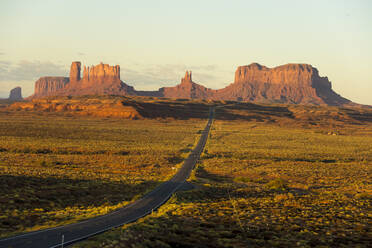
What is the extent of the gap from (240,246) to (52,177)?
30.0 metres

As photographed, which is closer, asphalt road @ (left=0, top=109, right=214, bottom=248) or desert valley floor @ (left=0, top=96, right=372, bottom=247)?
asphalt road @ (left=0, top=109, right=214, bottom=248)

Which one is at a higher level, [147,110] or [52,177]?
[147,110]

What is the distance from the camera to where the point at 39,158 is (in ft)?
194

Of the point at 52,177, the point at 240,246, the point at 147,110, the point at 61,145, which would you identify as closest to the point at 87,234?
the point at 240,246

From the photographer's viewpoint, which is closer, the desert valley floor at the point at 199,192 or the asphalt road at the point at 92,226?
the asphalt road at the point at 92,226

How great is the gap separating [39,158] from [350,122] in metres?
176

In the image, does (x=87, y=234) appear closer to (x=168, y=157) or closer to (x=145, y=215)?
(x=145, y=215)

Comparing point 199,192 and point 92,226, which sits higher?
point 92,226

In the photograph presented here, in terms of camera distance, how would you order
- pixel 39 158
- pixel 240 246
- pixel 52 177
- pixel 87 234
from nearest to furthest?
1. pixel 240 246
2. pixel 87 234
3. pixel 52 177
4. pixel 39 158

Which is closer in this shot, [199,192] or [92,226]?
[92,226]

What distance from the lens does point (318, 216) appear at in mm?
25391

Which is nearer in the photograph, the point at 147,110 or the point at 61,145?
the point at 61,145

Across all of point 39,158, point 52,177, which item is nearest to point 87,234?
point 52,177

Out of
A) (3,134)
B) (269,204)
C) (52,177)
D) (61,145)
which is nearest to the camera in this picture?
(269,204)
